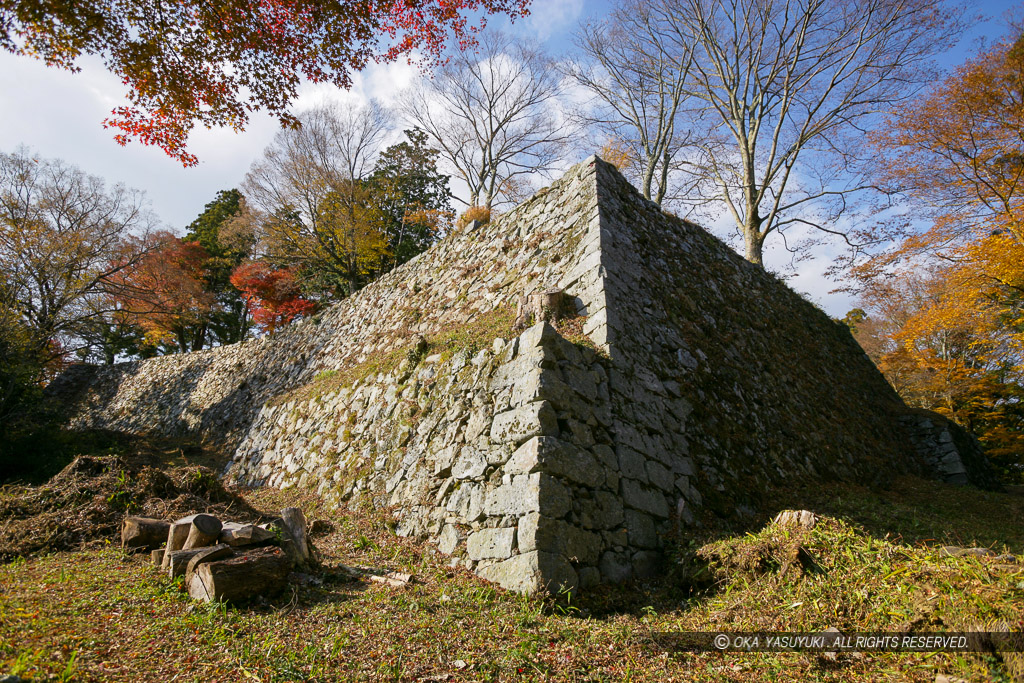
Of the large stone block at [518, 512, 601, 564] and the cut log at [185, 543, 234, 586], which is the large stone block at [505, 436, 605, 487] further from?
the cut log at [185, 543, 234, 586]

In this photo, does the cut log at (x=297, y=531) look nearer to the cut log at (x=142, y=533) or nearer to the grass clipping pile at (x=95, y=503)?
the cut log at (x=142, y=533)

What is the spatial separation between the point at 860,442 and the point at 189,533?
1055 centimetres

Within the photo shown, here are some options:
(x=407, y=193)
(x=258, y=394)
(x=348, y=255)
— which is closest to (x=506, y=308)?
(x=258, y=394)

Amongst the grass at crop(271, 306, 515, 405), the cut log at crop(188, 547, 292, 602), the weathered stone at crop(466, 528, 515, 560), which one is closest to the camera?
the cut log at crop(188, 547, 292, 602)

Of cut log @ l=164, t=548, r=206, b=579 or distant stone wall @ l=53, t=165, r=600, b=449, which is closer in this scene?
cut log @ l=164, t=548, r=206, b=579

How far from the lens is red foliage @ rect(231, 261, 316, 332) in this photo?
20453 millimetres

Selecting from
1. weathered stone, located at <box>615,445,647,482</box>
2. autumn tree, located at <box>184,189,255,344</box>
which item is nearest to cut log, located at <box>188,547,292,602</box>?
weathered stone, located at <box>615,445,647,482</box>

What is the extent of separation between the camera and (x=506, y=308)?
7.22m

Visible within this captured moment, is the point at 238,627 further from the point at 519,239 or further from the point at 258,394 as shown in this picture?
the point at 258,394

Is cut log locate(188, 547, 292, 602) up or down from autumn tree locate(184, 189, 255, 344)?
down

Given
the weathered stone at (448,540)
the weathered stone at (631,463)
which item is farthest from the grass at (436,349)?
the weathered stone at (448,540)

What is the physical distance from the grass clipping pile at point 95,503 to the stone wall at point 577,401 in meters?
1.74

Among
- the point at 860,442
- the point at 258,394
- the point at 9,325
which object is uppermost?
the point at 9,325

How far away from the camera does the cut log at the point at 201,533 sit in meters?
4.10
